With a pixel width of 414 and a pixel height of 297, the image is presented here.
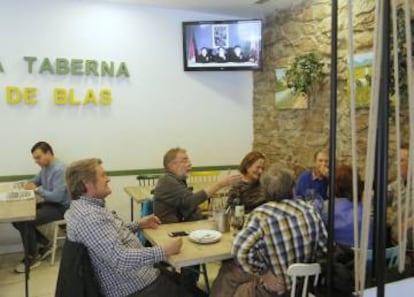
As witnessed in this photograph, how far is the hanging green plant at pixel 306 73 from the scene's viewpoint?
384 centimetres

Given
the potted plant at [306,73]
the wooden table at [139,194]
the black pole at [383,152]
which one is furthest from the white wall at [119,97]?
the black pole at [383,152]

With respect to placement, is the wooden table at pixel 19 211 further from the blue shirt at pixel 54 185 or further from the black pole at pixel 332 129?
the black pole at pixel 332 129

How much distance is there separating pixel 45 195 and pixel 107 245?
2.16 meters

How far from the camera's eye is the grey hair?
6.57 ft

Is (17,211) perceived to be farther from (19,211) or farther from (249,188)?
(249,188)

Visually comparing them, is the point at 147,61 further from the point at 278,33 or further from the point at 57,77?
the point at 278,33

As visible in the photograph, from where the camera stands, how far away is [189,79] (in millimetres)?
4793

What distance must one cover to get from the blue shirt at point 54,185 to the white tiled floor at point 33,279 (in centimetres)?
62

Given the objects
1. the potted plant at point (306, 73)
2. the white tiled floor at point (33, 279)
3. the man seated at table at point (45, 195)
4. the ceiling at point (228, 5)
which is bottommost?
the white tiled floor at point (33, 279)

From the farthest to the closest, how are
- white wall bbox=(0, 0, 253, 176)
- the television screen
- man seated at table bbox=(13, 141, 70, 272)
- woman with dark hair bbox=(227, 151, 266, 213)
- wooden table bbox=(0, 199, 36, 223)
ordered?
1. the television screen
2. white wall bbox=(0, 0, 253, 176)
3. man seated at table bbox=(13, 141, 70, 272)
4. woman with dark hair bbox=(227, 151, 266, 213)
5. wooden table bbox=(0, 199, 36, 223)

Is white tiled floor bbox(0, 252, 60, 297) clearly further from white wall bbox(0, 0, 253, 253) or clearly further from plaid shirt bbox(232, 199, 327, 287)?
plaid shirt bbox(232, 199, 327, 287)

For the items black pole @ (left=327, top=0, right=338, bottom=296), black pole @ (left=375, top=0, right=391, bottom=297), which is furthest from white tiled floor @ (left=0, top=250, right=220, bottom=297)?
black pole @ (left=375, top=0, right=391, bottom=297)

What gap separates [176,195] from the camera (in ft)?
9.19

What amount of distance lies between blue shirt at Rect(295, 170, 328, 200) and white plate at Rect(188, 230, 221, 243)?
4.25 feet
